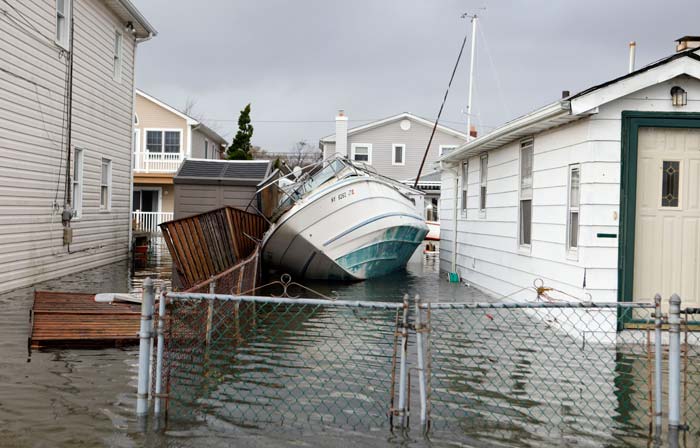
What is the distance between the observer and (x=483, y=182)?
15.1 meters

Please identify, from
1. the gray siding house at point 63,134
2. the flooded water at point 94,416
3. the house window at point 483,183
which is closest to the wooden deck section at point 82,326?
the flooded water at point 94,416

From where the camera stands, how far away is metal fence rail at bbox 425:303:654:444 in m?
5.59

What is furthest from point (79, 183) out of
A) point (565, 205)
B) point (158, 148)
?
point (158, 148)

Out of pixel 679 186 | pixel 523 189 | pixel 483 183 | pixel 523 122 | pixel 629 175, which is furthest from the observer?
pixel 483 183

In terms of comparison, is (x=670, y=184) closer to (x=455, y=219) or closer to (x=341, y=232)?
(x=341, y=232)

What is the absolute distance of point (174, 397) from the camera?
614 cm

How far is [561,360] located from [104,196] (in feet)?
47.1

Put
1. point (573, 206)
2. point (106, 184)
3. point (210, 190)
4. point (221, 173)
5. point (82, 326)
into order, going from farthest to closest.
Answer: point (106, 184), point (221, 173), point (210, 190), point (573, 206), point (82, 326)

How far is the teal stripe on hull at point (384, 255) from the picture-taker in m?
16.5

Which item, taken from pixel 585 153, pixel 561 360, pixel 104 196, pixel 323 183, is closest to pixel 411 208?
pixel 323 183

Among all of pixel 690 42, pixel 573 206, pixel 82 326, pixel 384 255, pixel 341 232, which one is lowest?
pixel 82 326

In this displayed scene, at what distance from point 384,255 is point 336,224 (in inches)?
97.6

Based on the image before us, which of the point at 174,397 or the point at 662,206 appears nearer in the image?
the point at 174,397

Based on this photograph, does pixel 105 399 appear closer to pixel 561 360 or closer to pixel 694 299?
pixel 561 360
